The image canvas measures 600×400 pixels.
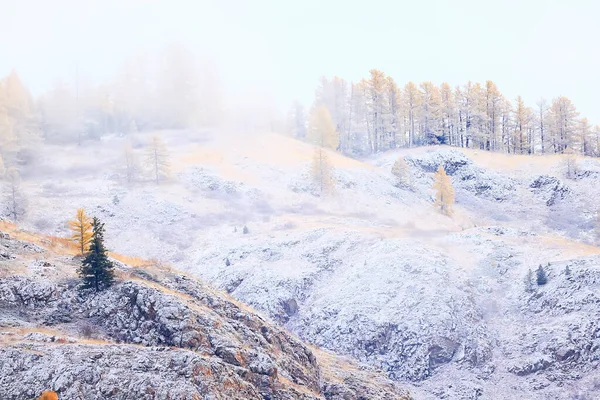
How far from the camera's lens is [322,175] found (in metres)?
77.5

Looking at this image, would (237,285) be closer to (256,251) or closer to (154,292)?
(256,251)

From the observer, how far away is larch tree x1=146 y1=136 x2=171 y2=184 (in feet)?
249

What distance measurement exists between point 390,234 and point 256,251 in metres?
14.0

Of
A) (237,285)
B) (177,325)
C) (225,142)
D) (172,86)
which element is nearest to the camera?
(177,325)

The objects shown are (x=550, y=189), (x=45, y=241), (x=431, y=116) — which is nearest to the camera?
(x=45, y=241)

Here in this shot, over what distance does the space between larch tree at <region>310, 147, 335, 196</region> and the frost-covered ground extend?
1478mm

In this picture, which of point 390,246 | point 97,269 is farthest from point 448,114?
point 97,269

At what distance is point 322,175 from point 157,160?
22687 millimetres

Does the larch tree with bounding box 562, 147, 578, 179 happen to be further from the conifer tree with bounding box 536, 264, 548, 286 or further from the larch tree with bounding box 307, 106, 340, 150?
the conifer tree with bounding box 536, 264, 548, 286

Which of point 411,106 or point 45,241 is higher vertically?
point 411,106

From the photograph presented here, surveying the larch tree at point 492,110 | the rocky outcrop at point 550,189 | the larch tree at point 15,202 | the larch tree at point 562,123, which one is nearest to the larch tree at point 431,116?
the larch tree at point 492,110

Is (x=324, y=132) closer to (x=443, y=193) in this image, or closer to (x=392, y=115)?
(x=392, y=115)

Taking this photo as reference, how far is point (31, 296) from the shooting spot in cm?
2131

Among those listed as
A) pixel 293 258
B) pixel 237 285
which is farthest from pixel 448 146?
pixel 237 285
